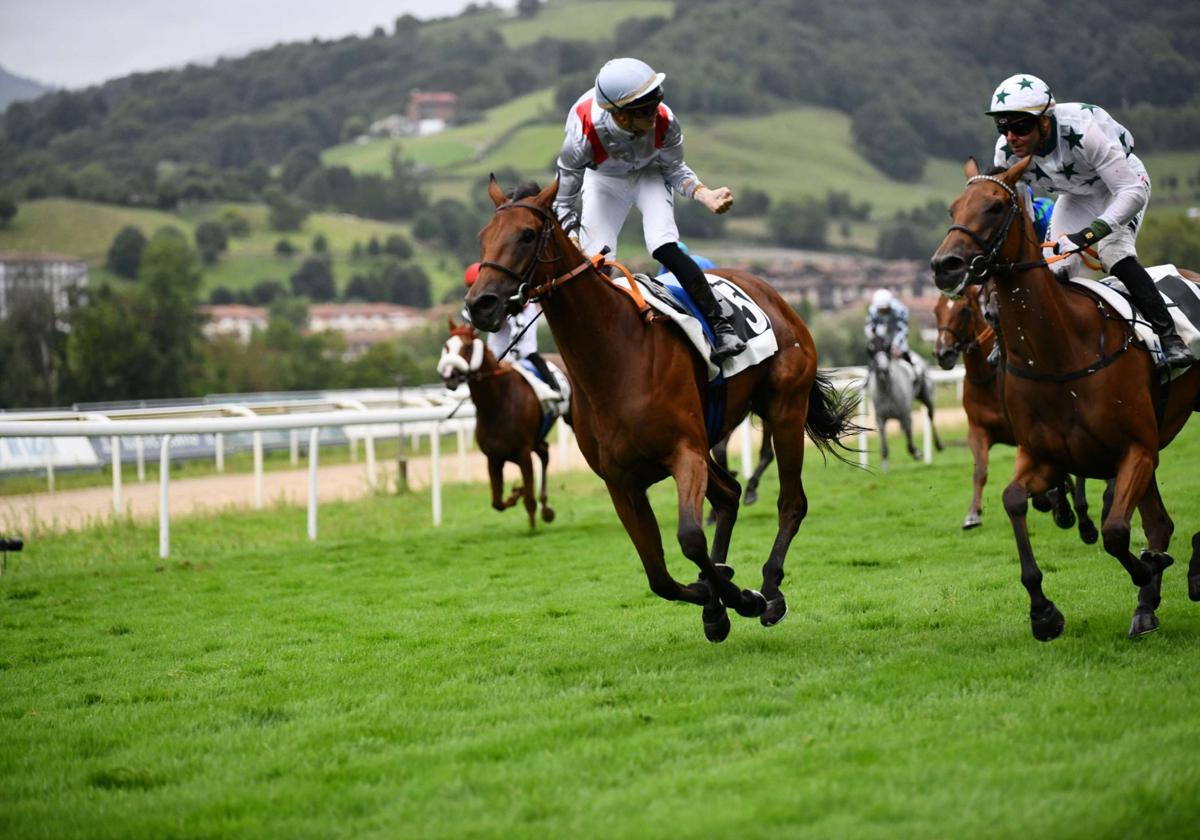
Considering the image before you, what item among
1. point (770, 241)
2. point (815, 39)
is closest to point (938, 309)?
point (770, 241)

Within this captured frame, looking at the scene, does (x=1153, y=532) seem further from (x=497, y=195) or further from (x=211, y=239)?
(x=211, y=239)

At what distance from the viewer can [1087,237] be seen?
20.8 feet

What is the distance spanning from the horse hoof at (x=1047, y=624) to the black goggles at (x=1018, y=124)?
220cm

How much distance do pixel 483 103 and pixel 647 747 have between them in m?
193

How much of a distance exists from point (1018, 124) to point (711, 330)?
1694 millimetres

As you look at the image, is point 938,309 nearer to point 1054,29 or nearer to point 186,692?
point 186,692

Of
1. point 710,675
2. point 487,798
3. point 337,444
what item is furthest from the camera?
point 337,444

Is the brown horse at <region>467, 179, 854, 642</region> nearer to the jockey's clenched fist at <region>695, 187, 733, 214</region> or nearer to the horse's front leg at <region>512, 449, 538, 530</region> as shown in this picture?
the jockey's clenched fist at <region>695, 187, 733, 214</region>

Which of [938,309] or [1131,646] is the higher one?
[938,309]

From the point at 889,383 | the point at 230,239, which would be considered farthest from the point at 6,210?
the point at 889,383

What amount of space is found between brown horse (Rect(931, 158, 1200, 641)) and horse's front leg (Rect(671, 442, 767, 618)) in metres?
1.18

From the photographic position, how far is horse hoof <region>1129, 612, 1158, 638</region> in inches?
234

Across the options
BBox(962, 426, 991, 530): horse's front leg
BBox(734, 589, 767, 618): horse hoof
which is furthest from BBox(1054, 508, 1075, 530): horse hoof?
BBox(734, 589, 767, 618): horse hoof

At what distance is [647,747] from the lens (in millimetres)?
4574
